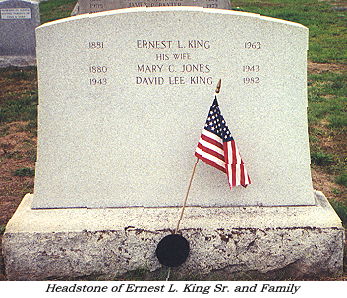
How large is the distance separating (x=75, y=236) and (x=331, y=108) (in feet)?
15.0

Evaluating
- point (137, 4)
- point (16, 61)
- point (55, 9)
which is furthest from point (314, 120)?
point (55, 9)

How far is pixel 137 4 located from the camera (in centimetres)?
791

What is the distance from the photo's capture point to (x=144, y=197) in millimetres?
3795

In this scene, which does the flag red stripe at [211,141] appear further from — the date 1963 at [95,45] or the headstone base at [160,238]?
the date 1963 at [95,45]

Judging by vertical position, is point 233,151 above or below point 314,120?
above

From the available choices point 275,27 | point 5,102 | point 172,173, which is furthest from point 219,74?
point 5,102

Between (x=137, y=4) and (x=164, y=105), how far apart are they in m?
4.62

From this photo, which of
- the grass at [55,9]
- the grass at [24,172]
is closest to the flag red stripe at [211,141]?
the grass at [24,172]

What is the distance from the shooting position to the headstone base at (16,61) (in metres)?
10.3

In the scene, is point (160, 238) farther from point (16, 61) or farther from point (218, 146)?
point (16, 61)

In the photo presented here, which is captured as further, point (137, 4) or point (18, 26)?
point (18, 26)

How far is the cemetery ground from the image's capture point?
5.06 metres

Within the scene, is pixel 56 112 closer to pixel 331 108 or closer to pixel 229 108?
pixel 229 108

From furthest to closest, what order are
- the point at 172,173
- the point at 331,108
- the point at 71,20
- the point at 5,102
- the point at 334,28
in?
the point at 334,28 → the point at 5,102 → the point at 331,108 → the point at 172,173 → the point at 71,20
